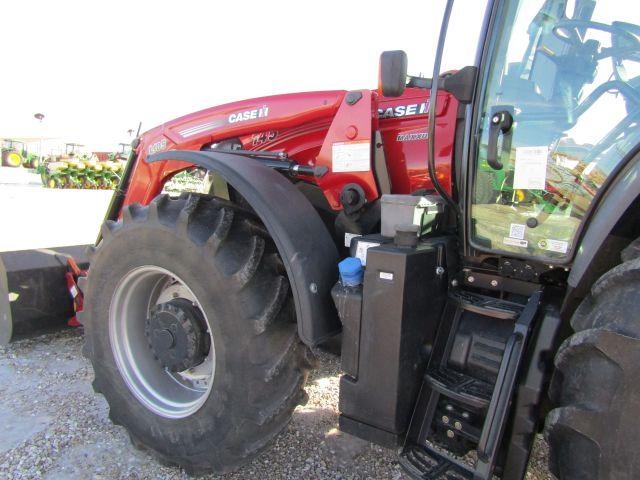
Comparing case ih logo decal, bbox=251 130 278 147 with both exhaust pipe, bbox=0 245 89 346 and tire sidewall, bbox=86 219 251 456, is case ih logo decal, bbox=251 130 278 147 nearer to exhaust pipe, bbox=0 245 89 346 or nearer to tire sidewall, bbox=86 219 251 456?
tire sidewall, bbox=86 219 251 456

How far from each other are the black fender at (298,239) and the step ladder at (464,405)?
1.56 ft

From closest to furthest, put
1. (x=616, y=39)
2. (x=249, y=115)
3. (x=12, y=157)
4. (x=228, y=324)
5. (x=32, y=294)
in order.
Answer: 1. (x=616, y=39)
2. (x=228, y=324)
3. (x=249, y=115)
4. (x=32, y=294)
5. (x=12, y=157)

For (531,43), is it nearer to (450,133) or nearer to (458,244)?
(450,133)

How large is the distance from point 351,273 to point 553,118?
0.95m

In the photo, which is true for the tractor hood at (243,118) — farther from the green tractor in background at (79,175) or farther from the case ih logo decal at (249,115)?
the green tractor in background at (79,175)

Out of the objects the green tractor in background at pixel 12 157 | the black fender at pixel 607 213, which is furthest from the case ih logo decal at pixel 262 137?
the green tractor in background at pixel 12 157

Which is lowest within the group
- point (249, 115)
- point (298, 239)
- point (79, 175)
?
point (79, 175)

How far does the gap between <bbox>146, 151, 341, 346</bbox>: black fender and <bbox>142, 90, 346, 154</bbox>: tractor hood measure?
2.00ft

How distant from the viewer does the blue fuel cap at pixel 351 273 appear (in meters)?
1.97

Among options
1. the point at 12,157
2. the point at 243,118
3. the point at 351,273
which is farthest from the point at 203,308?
the point at 12,157

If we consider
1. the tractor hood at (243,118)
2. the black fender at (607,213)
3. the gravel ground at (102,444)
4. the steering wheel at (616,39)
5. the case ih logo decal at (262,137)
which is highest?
the steering wheel at (616,39)

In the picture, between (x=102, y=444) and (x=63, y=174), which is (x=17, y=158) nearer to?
(x=63, y=174)

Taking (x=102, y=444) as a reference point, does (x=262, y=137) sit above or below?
above

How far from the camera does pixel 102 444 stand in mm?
2646
